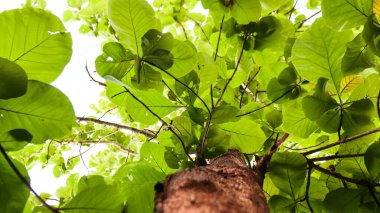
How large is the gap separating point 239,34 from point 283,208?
1.90 feet

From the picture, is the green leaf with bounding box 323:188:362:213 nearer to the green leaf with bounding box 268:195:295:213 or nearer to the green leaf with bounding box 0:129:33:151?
the green leaf with bounding box 268:195:295:213

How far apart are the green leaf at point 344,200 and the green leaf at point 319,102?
0.69ft

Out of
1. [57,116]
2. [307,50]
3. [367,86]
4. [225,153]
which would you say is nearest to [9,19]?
[57,116]

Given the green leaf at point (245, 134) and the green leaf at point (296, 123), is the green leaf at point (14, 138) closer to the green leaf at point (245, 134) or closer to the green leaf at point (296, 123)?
the green leaf at point (245, 134)

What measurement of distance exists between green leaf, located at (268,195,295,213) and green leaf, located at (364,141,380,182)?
23cm

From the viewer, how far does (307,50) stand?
869 mm

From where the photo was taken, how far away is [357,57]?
32.4 inches

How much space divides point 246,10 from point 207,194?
2.08 ft

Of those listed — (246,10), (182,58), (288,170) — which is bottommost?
(288,170)

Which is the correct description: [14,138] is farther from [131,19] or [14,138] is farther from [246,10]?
[246,10]

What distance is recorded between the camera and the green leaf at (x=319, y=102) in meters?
0.82

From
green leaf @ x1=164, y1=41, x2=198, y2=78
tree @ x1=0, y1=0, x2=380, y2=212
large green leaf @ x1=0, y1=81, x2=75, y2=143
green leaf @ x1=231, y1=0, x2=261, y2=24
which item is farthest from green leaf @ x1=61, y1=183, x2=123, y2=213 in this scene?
green leaf @ x1=231, y1=0, x2=261, y2=24

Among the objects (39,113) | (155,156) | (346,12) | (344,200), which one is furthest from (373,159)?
(39,113)

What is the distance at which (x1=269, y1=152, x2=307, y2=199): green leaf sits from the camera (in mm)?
818
